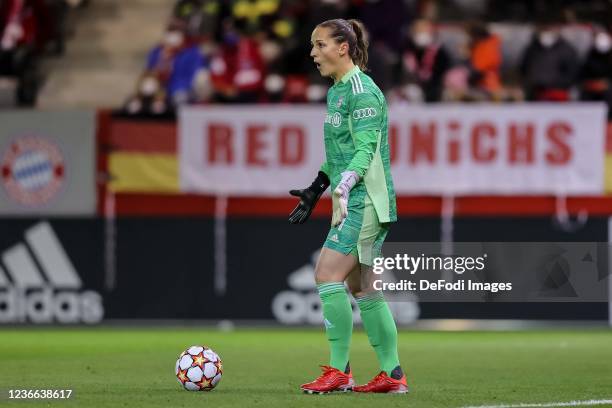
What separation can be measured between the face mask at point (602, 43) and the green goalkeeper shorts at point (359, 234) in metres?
11.0

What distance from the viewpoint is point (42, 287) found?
16.6 meters

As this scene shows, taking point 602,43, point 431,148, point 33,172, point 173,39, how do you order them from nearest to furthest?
point 431,148, point 33,172, point 602,43, point 173,39

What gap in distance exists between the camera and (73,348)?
13195 millimetres

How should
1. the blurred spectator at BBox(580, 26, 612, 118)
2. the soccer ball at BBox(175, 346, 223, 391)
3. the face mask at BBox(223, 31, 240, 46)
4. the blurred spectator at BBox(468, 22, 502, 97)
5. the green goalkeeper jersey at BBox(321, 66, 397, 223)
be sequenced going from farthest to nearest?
1. the face mask at BBox(223, 31, 240, 46)
2. the blurred spectator at BBox(468, 22, 502, 97)
3. the blurred spectator at BBox(580, 26, 612, 118)
4. the soccer ball at BBox(175, 346, 223, 391)
5. the green goalkeeper jersey at BBox(321, 66, 397, 223)

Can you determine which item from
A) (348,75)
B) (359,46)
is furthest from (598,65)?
(348,75)

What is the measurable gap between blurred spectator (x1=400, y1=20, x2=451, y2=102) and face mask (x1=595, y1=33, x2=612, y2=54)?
1960 mm

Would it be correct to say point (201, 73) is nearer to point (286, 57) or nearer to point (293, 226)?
point (286, 57)

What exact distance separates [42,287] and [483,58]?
6.63 meters

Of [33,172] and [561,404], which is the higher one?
[33,172]

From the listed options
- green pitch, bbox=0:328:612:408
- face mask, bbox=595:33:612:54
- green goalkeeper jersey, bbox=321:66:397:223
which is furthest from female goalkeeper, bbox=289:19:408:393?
face mask, bbox=595:33:612:54

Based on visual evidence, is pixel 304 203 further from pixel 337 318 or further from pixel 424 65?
pixel 424 65

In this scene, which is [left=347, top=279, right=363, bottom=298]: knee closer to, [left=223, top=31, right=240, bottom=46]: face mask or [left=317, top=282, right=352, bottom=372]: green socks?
[left=317, top=282, right=352, bottom=372]: green socks

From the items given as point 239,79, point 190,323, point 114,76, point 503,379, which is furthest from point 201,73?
point 503,379

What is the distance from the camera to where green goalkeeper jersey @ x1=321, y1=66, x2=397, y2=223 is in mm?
7992
